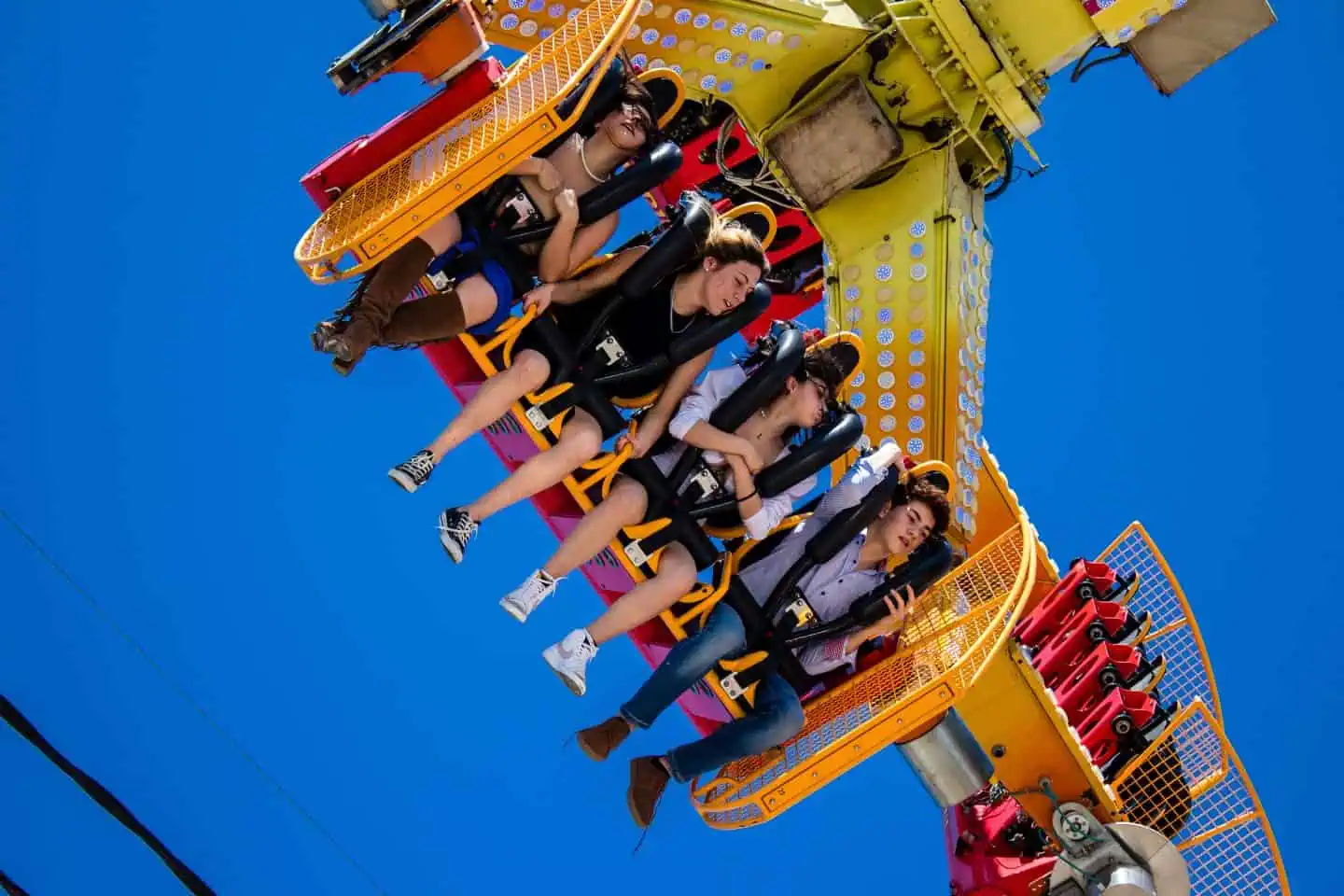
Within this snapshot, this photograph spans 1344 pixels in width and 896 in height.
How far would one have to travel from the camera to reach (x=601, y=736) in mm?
6195

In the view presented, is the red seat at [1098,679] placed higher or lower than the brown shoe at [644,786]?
lower

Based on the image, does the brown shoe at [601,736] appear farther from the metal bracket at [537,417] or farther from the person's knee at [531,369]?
the person's knee at [531,369]

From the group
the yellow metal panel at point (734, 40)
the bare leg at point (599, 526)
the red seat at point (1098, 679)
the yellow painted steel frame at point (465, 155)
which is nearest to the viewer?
the yellow painted steel frame at point (465, 155)

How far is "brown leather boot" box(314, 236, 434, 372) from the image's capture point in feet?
18.8

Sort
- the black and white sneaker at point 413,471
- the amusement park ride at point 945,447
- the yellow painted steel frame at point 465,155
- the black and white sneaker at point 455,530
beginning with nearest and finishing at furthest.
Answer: the yellow painted steel frame at point 465,155 → the black and white sneaker at point 413,471 → the black and white sneaker at point 455,530 → the amusement park ride at point 945,447

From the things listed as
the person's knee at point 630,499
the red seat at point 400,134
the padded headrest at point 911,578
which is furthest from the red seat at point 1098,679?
the red seat at point 400,134

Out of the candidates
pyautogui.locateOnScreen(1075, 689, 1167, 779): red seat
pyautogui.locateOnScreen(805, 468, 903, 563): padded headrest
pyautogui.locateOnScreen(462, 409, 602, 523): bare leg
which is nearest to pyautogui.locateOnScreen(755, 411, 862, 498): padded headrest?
pyautogui.locateOnScreen(805, 468, 903, 563): padded headrest

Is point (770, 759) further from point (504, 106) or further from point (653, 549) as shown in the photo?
point (504, 106)

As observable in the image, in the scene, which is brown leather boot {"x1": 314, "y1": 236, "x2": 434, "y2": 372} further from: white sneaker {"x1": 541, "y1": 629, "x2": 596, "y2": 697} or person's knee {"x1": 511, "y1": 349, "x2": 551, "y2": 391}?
white sneaker {"x1": 541, "y1": 629, "x2": 596, "y2": 697}

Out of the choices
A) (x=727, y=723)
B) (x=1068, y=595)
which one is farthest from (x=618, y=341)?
(x=1068, y=595)

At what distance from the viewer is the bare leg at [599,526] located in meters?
6.13

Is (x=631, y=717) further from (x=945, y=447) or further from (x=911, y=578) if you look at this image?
(x=945, y=447)

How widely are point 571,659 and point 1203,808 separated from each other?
8.28 ft

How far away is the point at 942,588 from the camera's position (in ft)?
21.5
